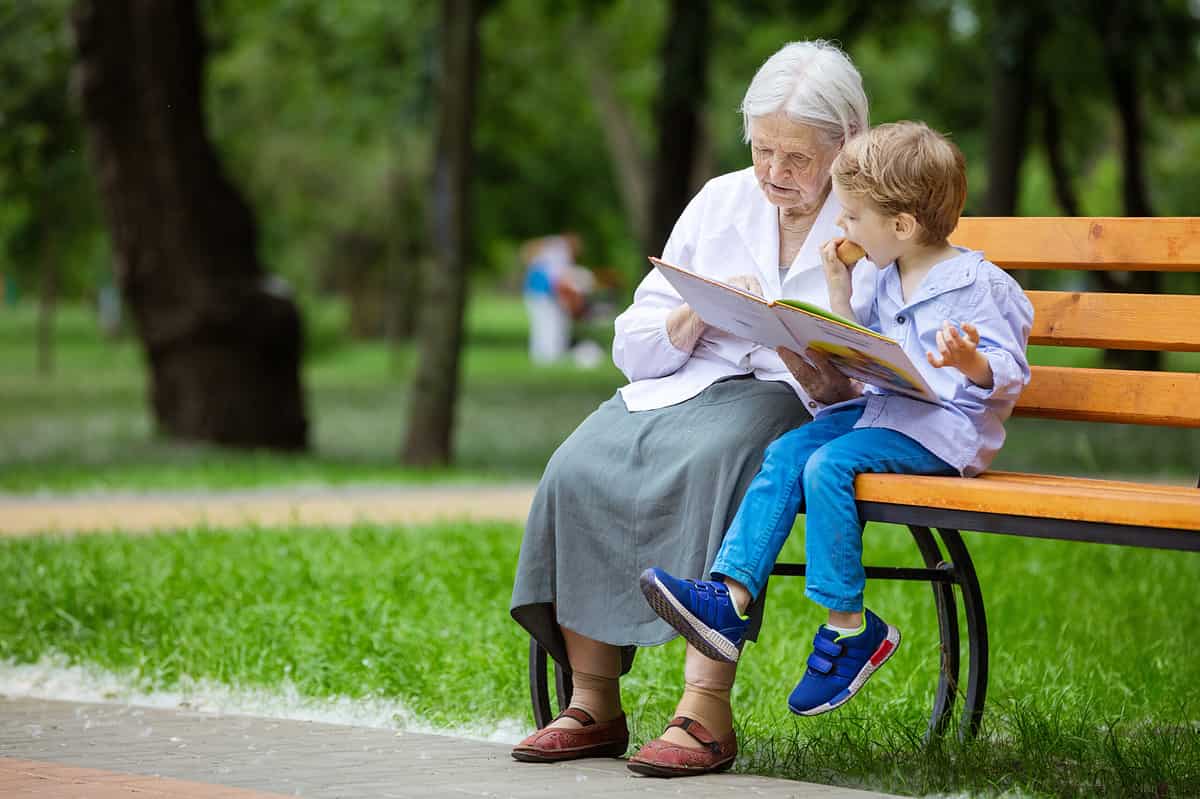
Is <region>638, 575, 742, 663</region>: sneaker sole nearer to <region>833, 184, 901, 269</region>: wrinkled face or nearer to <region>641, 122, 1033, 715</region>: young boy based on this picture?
<region>641, 122, 1033, 715</region>: young boy

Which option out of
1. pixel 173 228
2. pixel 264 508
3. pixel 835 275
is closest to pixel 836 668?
pixel 835 275

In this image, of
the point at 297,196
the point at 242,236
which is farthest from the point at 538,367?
the point at 242,236

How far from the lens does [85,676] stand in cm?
561

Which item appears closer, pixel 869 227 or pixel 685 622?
pixel 685 622

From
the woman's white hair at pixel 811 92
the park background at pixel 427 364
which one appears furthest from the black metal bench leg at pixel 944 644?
the woman's white hair at pixel 811 92

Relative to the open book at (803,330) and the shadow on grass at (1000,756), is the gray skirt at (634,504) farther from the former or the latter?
the shadow on grass at (1000,756)

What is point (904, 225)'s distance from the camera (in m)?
3.89

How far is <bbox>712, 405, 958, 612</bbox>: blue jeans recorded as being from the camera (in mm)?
3723

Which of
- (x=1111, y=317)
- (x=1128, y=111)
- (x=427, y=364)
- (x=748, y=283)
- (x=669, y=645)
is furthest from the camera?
(x=1128, y=111)

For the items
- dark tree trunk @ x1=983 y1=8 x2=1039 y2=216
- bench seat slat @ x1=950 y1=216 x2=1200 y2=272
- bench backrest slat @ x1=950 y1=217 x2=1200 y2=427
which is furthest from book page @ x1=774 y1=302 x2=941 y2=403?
dark tree trunk @ x1=983 y1=8 x2=1039 y2=216

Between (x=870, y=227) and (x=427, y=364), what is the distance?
10128mm

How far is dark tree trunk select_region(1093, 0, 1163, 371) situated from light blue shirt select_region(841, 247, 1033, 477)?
31.3 feet

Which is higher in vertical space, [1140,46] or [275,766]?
[1140,46]

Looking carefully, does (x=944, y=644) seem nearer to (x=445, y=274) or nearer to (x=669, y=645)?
(x=669, y=645)
